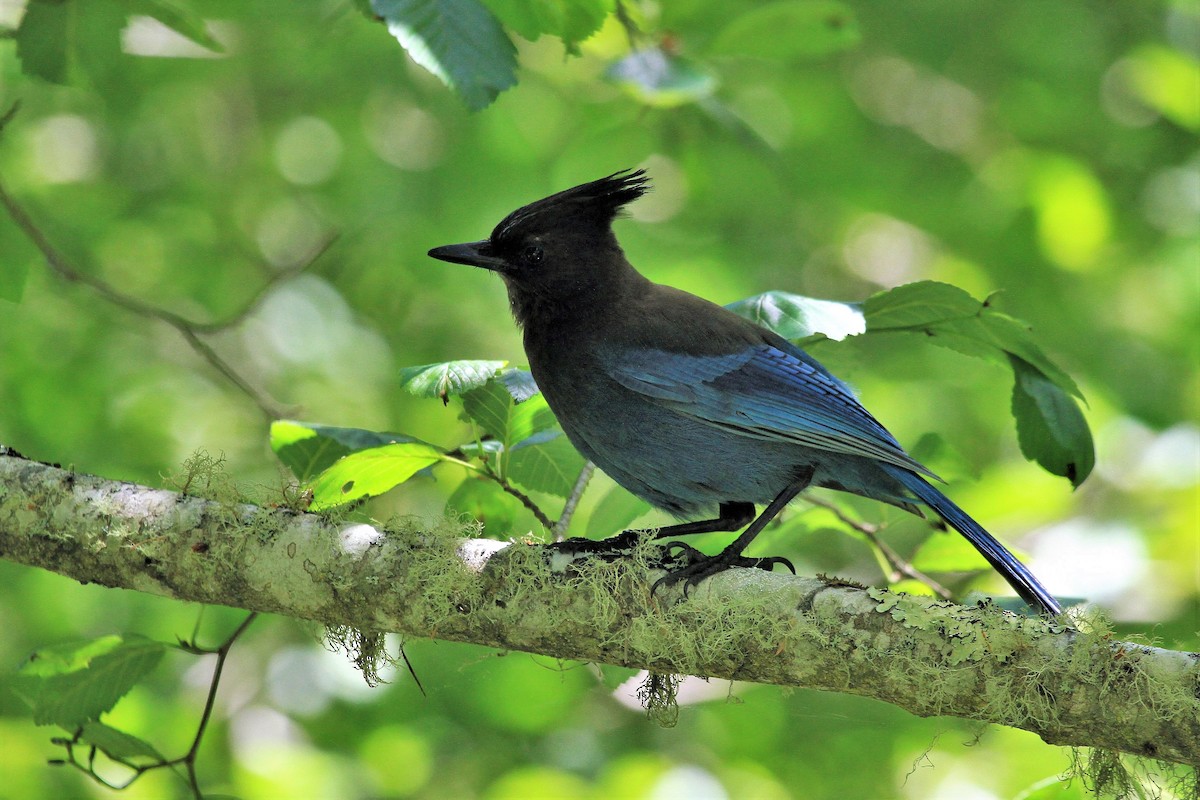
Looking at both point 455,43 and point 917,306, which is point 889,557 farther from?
point 455,43

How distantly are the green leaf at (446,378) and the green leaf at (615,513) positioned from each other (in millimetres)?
660

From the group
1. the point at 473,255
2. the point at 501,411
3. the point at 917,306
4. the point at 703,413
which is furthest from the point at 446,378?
the point at 917,306

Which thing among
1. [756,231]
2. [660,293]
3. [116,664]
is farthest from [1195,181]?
[116,664]

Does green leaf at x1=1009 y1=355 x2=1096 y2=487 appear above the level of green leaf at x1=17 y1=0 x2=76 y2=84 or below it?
below

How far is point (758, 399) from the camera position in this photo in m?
3.55

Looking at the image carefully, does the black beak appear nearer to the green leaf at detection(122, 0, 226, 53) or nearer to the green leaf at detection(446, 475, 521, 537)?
the green leaf at detection(446, 475, 521, 537)

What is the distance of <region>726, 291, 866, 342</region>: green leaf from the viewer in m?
3.00

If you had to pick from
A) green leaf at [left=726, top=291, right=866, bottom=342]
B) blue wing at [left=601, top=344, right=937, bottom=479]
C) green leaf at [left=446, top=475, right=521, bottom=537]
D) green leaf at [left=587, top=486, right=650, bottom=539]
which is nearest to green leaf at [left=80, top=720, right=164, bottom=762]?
green leaf at [left=446, top=475, right=521, bottom=537]

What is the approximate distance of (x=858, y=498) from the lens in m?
4.16

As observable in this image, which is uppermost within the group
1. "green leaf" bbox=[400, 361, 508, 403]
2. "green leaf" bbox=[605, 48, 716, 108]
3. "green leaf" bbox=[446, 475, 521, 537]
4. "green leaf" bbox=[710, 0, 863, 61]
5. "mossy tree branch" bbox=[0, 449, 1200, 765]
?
"green leaf" bbox=[710, 0, 863, 61]

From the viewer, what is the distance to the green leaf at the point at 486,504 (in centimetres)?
342

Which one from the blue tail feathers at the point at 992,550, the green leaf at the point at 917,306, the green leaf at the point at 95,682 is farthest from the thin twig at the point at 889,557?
the green leaf at the point at 95,682

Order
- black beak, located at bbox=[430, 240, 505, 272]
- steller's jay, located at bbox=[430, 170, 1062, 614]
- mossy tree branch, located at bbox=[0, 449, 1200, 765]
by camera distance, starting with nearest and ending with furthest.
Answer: mossy tree branch, located at bbox=[0, 449, 1200, 765]
steller's jay, located at bbox=[430, 170, 1062, 614]
black beak, located at bbox=[430, 240, 505, 272]

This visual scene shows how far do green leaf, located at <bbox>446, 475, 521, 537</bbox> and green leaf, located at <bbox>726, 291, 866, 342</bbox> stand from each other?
95cm
